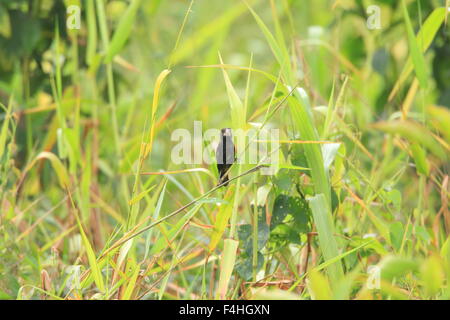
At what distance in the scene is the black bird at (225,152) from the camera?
3.25ft

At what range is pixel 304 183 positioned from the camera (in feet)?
3.63

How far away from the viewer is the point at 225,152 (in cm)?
100

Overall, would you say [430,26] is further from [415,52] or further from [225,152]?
[225,152]

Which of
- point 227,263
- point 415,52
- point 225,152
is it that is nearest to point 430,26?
point 415,52

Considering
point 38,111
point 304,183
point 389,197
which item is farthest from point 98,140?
point 389,197

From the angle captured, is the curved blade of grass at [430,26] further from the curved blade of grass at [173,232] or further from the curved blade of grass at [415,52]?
the curved blade of grass at [173,232]

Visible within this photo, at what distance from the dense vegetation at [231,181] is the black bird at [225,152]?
24mm

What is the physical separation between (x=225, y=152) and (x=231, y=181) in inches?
2.0

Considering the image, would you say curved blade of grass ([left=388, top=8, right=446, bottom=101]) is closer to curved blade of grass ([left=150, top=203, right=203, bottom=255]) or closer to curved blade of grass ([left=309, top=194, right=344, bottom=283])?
curved blade of grass ([left=309, top=194, right=344, bottom=283])

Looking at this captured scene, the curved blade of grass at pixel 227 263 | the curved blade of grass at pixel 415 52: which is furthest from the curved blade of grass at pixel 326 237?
the curved blade of grass at pixel 415 52

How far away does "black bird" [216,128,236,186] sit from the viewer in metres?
0.99

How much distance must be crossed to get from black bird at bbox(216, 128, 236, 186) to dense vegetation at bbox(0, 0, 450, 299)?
0.02 m

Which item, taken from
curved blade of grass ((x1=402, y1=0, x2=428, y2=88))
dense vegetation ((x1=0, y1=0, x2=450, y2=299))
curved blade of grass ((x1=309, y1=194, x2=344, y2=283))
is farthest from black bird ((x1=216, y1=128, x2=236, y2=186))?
curved blade of grass ((x1=402, y1=0, x2=428, y2=88))
